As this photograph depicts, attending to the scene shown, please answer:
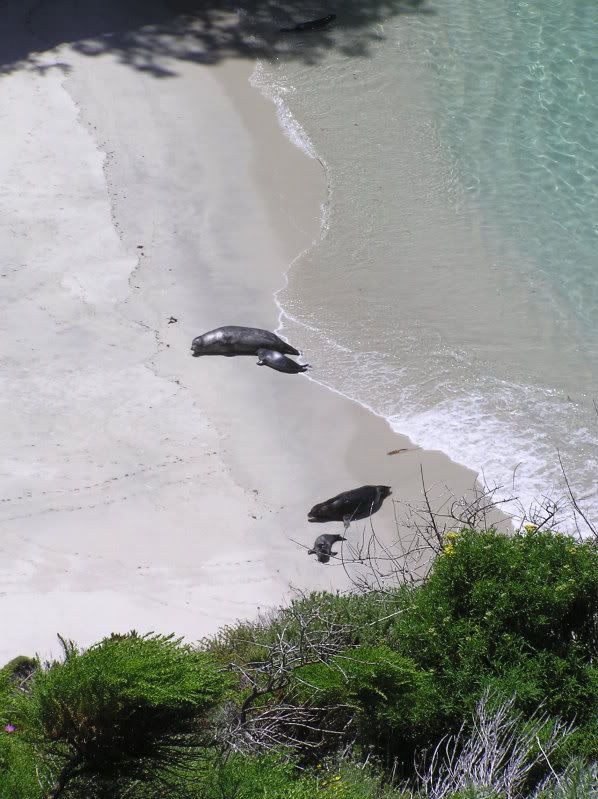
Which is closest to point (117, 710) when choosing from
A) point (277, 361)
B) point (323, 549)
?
point (323, 549)

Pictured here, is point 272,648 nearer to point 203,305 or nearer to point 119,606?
point 119,606

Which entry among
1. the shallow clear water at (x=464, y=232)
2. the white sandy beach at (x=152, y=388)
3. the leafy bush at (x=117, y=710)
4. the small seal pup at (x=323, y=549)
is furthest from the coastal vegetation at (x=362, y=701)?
the shallow clear water at (x=464, y=232)

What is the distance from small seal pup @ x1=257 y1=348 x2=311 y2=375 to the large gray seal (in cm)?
8

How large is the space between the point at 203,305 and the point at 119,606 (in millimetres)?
4702

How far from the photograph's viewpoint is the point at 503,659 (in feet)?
17.9

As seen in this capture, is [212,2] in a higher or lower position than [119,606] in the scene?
higher

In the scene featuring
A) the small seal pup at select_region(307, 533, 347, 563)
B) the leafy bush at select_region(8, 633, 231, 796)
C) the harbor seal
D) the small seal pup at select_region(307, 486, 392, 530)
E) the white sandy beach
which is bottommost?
the small seal pup at select_region(307, 533, 347, 563)

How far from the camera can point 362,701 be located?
17.5 feet

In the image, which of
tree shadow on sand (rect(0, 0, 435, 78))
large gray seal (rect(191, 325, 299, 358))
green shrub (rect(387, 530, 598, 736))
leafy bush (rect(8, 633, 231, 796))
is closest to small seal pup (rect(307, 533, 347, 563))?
green shrub (rect(387, 530, 598, 736))

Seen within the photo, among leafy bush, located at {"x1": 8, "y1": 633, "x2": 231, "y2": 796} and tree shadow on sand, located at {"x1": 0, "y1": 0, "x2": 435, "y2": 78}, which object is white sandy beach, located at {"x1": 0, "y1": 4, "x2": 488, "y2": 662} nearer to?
tree shadow on sand, located at {"x1": 0, "y1": 0, "x2": 435, "y2": 78}

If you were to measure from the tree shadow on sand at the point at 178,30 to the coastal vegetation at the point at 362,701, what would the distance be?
40.3 ft

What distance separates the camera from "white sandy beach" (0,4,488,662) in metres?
7.87

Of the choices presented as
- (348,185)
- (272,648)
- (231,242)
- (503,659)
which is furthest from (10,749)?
(348,185)

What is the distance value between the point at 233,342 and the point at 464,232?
163 inches
